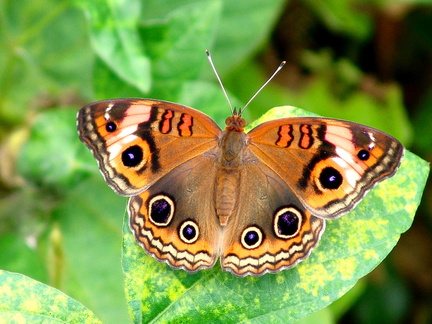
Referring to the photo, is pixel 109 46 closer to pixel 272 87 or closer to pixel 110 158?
pixel 110 158

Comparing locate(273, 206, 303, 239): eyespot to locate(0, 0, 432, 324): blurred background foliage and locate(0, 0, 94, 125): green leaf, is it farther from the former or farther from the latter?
locate(0, 0, 94, 125): green leaf

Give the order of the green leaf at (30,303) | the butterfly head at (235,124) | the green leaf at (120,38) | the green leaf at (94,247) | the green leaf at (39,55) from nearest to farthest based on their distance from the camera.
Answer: the green leaf at (30,303)
the butterfly head at (235,124)
the green leaf at (120,38)
the green leaf at (94,247)
the green leaf at (39,55)

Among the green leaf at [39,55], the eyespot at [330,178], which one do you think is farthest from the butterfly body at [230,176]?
the green leaf at [39,55]

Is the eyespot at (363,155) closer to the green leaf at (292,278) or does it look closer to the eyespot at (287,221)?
the green leaf at (292,278)

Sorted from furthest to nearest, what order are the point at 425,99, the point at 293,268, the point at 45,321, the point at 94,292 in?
1. the point at 425,99
2. the point at 94,292
3. the point at 293,268
4. the point at 45,321

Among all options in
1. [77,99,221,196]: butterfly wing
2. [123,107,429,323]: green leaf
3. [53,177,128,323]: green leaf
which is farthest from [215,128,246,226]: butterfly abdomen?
[53,177,128,323]: green leaf

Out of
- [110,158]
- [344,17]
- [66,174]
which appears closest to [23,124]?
[66,174]

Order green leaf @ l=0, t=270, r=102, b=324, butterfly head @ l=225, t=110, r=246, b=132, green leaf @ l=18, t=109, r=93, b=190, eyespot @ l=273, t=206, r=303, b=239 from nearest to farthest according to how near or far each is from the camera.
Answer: green leaf @ l=0, t=270, r=102, b=324 < eyespot @ l=273, t=206, r=303, b=239 < butterfly head @ l=225, t=110, r=246, b=132 < green leaf @ l=18, t=109, r=93, b=190
